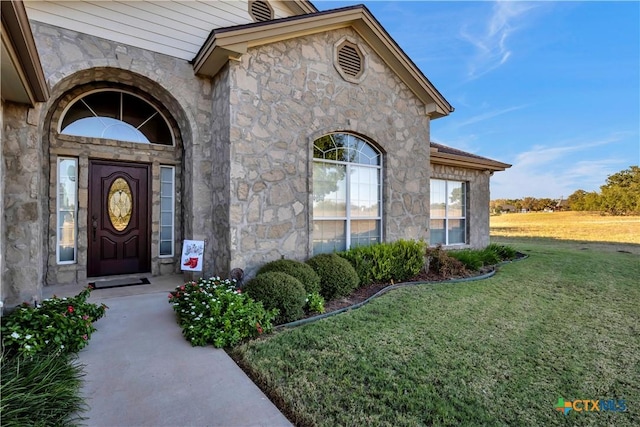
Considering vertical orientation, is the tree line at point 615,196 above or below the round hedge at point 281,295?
above

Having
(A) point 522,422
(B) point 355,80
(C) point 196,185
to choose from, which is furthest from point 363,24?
(A) point 522,422

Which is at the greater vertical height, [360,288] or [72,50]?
[72,50]

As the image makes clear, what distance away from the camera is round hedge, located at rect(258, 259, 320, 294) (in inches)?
201

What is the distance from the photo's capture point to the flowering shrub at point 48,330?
10.1 ft

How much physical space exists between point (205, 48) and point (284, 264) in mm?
4123

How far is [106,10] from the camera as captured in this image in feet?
19.0

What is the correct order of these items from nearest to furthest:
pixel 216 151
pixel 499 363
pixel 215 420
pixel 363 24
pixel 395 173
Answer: pixel 215 420 → pixel 499 363 → pixel 216 151 → pixel 363 24 → pixel 395 173

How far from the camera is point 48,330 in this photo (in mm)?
3234

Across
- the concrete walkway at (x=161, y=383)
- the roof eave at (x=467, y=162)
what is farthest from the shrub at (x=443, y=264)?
the concrete walkway at (x=161, y=383)

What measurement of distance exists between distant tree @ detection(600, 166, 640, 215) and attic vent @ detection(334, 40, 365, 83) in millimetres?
40819

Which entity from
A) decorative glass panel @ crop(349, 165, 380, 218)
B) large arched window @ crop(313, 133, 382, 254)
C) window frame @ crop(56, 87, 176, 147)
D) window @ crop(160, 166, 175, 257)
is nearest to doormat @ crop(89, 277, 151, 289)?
window @ crop(160, 166, 175, 257)

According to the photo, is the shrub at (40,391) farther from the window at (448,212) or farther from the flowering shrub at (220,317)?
the window at (448,212)

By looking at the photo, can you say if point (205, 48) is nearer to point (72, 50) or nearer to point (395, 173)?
point (72, 50)

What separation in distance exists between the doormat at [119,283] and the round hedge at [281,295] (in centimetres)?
298
